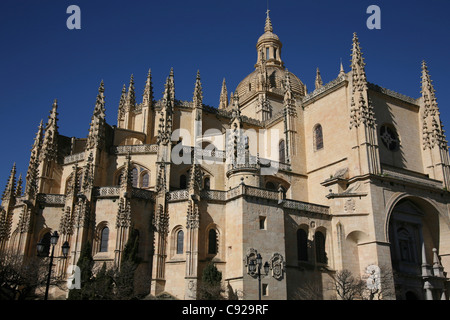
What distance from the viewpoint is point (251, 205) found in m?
30.3

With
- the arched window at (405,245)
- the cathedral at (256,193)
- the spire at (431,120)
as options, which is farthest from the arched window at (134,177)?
the spire at (431,120)

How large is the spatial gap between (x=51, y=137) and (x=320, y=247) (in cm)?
2314

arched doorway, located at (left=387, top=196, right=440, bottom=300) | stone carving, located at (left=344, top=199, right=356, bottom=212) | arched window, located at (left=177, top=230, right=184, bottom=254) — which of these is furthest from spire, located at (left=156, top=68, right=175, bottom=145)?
arched doorway, located at (left=387, top=196, right=440, bottom=300)

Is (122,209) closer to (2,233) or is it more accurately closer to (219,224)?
(219,224)

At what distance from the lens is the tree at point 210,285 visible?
90.3 ft

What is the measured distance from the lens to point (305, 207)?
33531mm

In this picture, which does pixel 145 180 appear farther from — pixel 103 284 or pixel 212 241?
pixel 103 284

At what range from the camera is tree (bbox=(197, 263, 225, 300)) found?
90.3 feet

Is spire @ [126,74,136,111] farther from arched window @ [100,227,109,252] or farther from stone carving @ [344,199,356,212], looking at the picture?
stone carving @ [344,199,356,212]

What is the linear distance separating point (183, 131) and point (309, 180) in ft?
39.7
